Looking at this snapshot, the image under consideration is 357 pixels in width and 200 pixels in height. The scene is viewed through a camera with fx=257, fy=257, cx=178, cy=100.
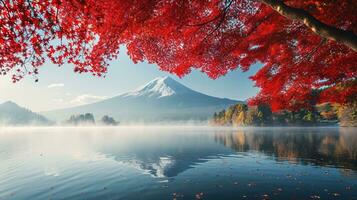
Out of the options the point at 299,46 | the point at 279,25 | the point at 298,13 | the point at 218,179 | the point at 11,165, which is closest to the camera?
the point at 298,13

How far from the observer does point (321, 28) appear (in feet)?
15.0

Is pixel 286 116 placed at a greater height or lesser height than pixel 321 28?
greater

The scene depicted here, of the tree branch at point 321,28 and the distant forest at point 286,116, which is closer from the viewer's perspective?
the tree branch at point 321,28

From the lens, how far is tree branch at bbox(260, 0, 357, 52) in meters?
4.38

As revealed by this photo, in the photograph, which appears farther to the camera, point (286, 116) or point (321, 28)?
point (286, 116)

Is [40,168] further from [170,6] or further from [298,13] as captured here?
[298,13]

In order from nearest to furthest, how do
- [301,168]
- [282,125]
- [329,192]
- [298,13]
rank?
[298,13] < [329,192] < [301,168] < [282,125]

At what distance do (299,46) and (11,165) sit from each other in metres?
27.9

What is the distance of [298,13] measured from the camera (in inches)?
184

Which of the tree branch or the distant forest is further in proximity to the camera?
the distant forest

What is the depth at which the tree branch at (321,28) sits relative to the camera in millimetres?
4383

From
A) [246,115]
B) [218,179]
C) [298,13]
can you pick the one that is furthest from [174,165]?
[246,115]

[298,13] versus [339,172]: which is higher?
[298,13]

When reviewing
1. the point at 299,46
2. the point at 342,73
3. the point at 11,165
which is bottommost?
the point at 11,165
